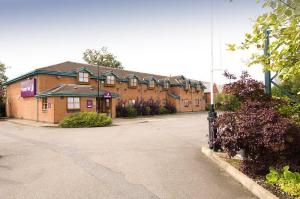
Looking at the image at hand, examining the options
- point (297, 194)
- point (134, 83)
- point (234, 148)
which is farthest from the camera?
point (134, 83)

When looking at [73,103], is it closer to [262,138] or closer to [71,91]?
[71,91]

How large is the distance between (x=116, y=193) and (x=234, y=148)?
10.00 feet

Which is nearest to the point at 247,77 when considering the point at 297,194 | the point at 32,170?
the point at 297,194

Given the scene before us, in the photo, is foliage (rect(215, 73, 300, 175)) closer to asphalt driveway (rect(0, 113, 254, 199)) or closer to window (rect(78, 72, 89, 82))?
asphalt driveway (rect(0, 113, 254, 199))

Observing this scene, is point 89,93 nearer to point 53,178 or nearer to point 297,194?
point 53,178

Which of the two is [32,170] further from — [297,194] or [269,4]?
[269,4]

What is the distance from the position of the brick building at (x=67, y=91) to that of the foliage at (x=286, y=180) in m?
21.4

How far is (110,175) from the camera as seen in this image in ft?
19.2

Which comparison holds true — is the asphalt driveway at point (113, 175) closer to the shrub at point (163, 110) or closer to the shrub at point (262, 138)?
the shrub at point (262, 138)

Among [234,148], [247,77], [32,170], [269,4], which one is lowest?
[32,170]

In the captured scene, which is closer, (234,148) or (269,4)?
(269,4)

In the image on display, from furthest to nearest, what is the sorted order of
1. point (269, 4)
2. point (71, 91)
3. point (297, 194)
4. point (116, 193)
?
point (71, 91), point (116, 193), point (297, 194), point (269, 4)

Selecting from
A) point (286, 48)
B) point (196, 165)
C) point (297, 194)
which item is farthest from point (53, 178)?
point (286, 48)

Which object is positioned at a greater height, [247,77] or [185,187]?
[247,77]
